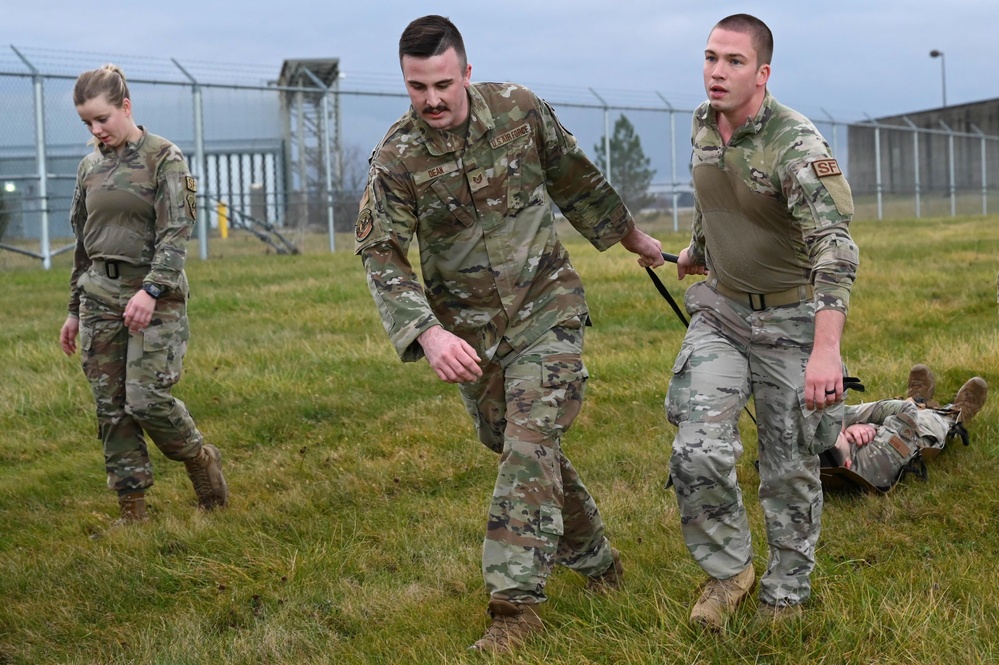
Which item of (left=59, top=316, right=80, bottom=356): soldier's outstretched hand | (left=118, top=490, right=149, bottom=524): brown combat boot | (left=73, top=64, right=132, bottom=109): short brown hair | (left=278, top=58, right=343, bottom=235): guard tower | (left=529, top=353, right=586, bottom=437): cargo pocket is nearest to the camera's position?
(left=529, top=353, right=586, bottom=437): cargo pocket

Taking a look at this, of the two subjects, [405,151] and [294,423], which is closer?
[405,151]

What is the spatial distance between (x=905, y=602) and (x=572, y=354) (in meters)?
1.32

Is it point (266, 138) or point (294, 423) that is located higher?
point (266, 138)

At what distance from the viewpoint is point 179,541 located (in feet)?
18.2

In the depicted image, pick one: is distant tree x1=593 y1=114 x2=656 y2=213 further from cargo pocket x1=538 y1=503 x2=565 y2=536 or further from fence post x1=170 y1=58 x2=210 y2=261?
cargo pocket x1=538 y1=503 x2=565 y2=536

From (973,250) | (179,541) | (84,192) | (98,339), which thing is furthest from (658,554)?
(973,250)

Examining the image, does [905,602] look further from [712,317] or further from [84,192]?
[84,192]

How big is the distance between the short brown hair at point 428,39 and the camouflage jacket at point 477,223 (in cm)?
26

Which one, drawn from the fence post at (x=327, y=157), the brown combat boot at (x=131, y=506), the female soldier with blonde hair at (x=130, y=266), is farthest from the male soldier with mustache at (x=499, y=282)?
the fence post at (x=327, y=157)

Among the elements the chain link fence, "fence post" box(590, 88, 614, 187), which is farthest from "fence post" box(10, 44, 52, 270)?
"fence post" box(590, 88, 614, 187)

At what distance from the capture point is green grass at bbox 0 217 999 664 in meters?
3.85

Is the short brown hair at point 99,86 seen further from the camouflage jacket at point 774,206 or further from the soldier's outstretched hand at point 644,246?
the camouflage jacket at point 774,206

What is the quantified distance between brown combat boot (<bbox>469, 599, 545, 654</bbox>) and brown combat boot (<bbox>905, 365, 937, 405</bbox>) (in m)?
3.34

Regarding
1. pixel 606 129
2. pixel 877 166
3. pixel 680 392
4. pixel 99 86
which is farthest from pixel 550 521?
pixel 877 166
